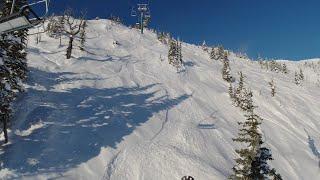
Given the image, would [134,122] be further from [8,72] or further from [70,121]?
[8,72]

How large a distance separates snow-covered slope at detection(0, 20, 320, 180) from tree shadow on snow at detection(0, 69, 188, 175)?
0.26 ft

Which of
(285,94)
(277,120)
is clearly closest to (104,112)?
(277,120)

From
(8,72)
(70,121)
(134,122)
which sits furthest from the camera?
(134,122)

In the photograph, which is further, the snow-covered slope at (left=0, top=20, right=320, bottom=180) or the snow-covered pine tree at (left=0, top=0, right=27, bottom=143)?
the snow-covered slope at (left=0, top=20, right=320, bottom=180)

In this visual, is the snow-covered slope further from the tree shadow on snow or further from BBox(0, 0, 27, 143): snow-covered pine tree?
BBox(0, 0, 27, 143): snow-covered pine tree

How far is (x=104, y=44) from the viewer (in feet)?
247

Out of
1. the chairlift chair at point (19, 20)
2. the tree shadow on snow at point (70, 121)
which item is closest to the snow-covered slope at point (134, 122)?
the tree shadow on snow at point (70, 121)

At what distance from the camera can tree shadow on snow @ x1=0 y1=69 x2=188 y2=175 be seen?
31375 millimetres

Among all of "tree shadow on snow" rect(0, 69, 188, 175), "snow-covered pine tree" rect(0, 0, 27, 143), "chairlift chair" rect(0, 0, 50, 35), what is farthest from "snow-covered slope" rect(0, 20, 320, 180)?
"chairlift chair" rect(0, 0, 50, 35)

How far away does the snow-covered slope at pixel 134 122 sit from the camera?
32.5 meters

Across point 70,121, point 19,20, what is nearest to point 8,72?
point 70,121

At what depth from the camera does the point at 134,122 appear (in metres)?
41.0

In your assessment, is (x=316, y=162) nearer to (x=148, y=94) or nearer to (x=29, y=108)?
(x=148, y=94)

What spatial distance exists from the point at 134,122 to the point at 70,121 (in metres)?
6.33
